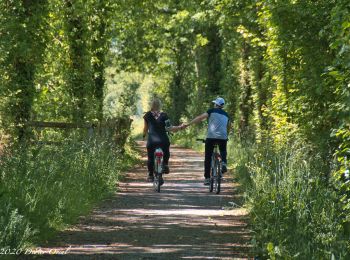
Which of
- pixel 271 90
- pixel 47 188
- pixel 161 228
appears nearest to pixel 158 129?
pixel 47 188

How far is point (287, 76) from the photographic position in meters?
16.5

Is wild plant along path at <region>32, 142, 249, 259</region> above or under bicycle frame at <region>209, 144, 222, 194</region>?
under

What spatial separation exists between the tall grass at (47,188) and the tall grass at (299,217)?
289cm

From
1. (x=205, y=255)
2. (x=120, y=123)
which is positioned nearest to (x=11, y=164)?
(x=205, y=255)

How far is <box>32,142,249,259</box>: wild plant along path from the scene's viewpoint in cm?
856

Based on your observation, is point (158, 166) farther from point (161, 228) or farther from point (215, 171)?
point (161, 228)

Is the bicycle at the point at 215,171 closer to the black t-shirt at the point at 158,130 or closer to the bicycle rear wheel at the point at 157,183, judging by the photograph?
the black t-shirt at the point at 158,130

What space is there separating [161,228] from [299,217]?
249 centimetres

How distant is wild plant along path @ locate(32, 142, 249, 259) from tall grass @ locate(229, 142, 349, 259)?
391mm

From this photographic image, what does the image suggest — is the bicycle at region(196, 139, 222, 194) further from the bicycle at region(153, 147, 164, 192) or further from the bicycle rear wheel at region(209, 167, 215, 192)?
the bicycle at region(153, 147, 164, 192)

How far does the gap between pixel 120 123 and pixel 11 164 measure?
13.6m

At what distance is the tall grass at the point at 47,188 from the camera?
8266 millimetres

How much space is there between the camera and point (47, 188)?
1106 centimetres

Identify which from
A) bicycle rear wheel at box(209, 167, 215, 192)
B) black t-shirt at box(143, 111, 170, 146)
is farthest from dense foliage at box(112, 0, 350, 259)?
black t-shirt at box(143, 111, 170, 146)
